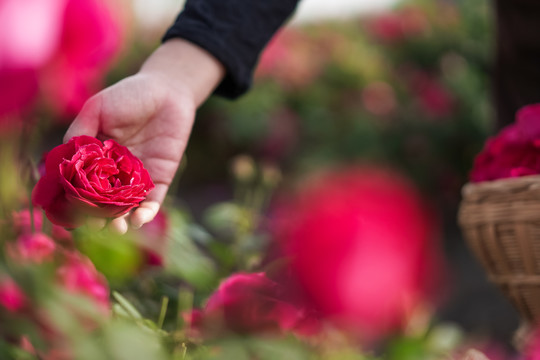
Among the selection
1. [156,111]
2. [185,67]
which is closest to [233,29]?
[185,67]

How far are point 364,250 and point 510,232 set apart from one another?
71 centimetres

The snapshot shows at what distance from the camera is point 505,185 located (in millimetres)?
882

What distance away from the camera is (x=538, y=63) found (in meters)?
1.46

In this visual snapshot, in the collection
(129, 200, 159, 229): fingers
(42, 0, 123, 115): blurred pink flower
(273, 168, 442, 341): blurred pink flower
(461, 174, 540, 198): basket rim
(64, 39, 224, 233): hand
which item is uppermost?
(42, 0, 123, 115): blurred pink flower

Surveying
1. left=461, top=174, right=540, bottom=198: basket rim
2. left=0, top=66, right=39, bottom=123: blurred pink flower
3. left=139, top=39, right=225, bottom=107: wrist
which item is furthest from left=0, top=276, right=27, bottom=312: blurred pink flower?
left=461, top=174, right=540, bottom=198: basket rim

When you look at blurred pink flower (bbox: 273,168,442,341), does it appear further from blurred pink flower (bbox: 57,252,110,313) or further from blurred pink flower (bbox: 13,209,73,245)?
blurred pink flower (bbox: 13,209,73,245)

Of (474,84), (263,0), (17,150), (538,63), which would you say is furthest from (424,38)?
(17,150)

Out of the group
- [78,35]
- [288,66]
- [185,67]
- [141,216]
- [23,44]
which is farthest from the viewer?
[288,66]

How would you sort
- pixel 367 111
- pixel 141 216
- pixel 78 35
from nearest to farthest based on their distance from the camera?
pixel 78 35, pixel 141 216, pixel 367 111

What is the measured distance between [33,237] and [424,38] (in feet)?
10.7

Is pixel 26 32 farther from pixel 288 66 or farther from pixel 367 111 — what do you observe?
pixel 288 66

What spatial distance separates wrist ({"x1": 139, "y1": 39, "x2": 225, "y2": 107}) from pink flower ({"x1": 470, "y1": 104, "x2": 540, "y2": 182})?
44cm

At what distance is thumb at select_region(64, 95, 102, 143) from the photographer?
2.16 ft

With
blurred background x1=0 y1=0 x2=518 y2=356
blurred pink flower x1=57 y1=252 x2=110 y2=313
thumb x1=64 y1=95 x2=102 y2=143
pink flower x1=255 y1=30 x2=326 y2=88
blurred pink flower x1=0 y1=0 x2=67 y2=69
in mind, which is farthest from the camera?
pink flower x1=255 y1=30 x2=326 y2=88
